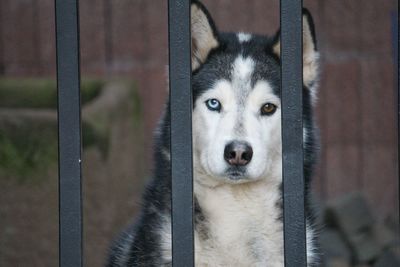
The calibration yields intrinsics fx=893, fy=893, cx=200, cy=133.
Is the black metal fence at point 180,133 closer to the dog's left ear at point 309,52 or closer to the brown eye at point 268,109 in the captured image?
the dog's left ear at point 309,52

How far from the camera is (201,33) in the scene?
3.85m

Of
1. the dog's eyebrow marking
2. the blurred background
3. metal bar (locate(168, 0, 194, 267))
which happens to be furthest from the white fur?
the blurred background

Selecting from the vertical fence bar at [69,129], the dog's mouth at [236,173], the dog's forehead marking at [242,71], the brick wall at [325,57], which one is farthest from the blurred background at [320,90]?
the vertical fence bar at [69,129]

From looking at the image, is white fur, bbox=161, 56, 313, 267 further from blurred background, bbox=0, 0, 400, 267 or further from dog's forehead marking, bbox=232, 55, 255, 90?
blurred background, bbox=0, 0, 400, 267

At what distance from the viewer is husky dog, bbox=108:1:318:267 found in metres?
3.59

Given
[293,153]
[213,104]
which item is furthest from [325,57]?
[293,153]

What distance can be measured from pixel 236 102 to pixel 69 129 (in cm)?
165

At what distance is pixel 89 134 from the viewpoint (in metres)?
5.93

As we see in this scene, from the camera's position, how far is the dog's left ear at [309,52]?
3.64 metres

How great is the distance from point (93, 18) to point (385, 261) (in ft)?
9.35

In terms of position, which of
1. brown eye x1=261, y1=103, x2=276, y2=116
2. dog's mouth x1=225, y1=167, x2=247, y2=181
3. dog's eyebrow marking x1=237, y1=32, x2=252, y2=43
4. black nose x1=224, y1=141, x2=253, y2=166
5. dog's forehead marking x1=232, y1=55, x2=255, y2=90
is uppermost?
dog's eyebrow marking x1=237, y1=32, x2=252, y2=43

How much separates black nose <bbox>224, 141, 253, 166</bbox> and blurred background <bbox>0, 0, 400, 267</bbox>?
2691 millimetres

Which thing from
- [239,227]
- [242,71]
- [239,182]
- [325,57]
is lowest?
[239,227]

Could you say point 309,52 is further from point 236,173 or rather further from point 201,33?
point 236,173
